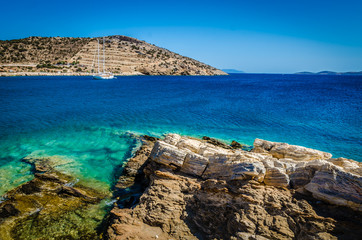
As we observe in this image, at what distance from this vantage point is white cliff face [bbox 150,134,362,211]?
6406 millimetres

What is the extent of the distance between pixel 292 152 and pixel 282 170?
3.99m

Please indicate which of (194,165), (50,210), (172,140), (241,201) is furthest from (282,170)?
(50,210)

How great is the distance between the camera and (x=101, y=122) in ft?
73.3

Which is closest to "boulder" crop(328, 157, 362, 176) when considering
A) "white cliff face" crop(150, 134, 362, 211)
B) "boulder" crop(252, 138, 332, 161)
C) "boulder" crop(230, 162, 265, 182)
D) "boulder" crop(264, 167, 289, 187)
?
"white cliff face" crop(150, 134, 362, 211)

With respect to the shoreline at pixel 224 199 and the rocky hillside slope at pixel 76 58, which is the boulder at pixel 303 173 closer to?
the shoreline at pixel 224 199

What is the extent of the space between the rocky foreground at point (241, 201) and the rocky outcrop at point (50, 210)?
112 cm

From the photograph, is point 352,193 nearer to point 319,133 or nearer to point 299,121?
point 319,133

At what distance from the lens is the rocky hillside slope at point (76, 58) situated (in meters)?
85.1

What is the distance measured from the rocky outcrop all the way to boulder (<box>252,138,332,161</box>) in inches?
371

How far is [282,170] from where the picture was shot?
25.1 ft

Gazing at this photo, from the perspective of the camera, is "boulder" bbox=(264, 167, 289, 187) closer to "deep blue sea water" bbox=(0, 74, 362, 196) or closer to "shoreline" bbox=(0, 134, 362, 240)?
"shoreline" bbox=(0, 134, 362, 240)

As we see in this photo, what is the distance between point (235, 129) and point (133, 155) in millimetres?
11742

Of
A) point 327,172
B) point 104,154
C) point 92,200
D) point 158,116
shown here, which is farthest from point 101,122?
point 327,172

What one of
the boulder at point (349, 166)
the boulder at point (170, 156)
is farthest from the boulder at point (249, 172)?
the boulder at point (349, 166)
